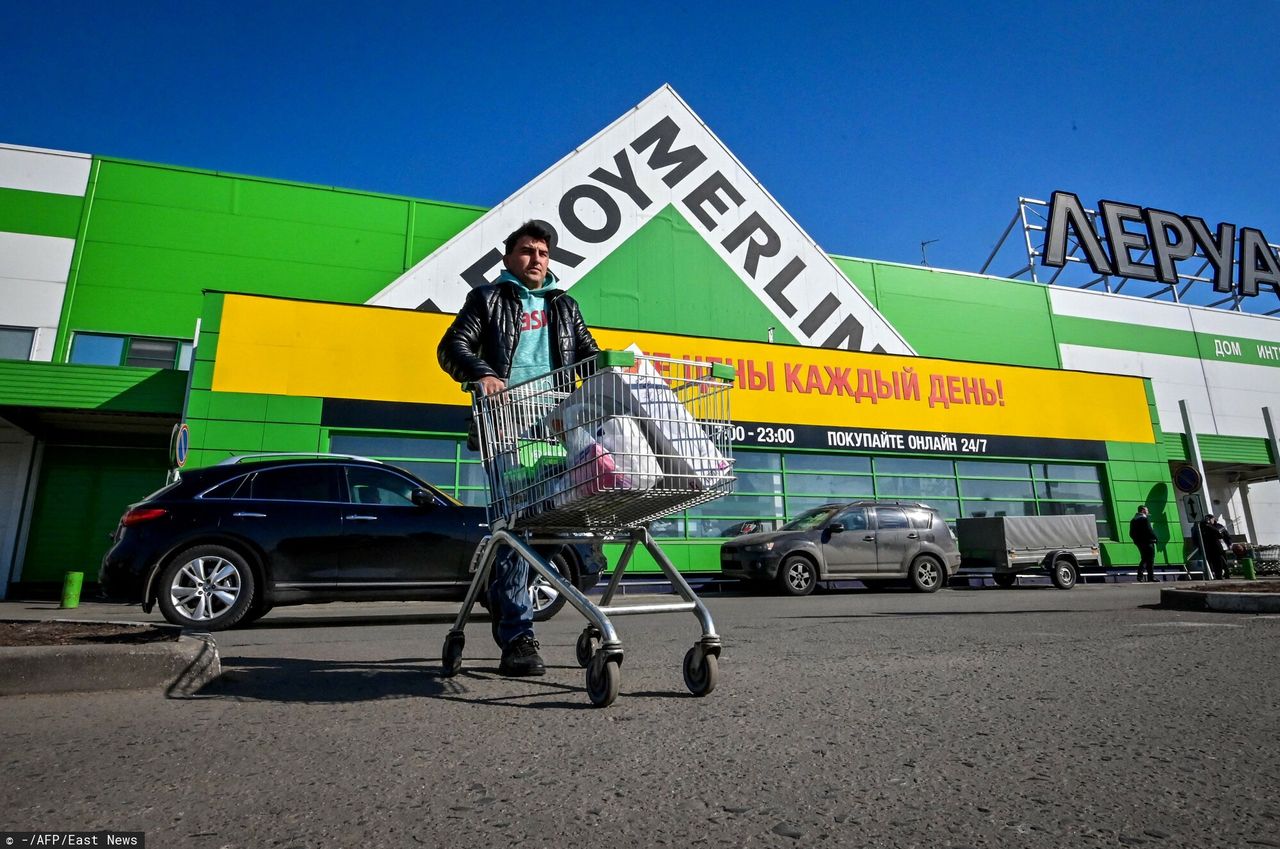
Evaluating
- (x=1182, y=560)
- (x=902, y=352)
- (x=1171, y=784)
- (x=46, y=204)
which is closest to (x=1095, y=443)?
(x=1182, y=560)

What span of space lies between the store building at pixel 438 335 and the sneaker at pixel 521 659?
335 inches

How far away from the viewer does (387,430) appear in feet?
44.0

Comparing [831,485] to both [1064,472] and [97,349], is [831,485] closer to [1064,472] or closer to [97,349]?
[1064,472]

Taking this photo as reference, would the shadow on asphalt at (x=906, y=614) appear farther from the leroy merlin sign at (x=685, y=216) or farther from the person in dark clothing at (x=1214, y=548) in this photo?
the person in dark clothing at (x=1214, y=548)

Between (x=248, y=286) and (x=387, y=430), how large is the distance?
6.42 meters

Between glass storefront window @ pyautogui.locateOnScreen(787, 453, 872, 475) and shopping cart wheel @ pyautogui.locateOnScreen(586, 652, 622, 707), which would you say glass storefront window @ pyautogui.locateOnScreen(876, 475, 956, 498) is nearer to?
glass storefront window @ pyautogui.locateOnScreen(787, 453, 872, 475)

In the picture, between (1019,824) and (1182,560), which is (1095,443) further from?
(1019,824)

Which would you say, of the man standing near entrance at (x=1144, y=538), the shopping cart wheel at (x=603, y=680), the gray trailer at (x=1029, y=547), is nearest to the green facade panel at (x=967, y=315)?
the man standing near entrance at (x=1144, y=538)

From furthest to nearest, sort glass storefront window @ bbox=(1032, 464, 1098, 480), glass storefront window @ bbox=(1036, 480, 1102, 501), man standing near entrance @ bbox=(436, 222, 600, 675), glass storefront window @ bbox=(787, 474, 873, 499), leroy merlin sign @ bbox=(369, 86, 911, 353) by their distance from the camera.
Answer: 1. glass storefront window @ bbox=(1032, 464, 1098, 480)
2. glass storefront window @ bbox=(1036, 480, 1102, 501)
3. leroy merlin sign @ bbox=(369, 86, 911, 353)
4. glass storefront window @ bbox=(787, 474, 873, 499)
5. man standing near entrance @ bbox=(436, 222, 600, 675)

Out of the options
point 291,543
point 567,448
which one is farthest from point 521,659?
point 291,543

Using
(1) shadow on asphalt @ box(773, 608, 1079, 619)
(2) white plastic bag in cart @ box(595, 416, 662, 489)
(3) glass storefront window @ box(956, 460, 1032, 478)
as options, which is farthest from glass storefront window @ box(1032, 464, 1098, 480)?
(2) white plastic bag in cart @ box(595, 416, 662, 489)

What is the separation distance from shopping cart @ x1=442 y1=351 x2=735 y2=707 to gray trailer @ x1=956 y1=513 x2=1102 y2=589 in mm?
13815

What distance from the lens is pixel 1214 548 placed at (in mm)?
16672

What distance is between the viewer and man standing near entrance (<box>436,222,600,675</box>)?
3436mm
